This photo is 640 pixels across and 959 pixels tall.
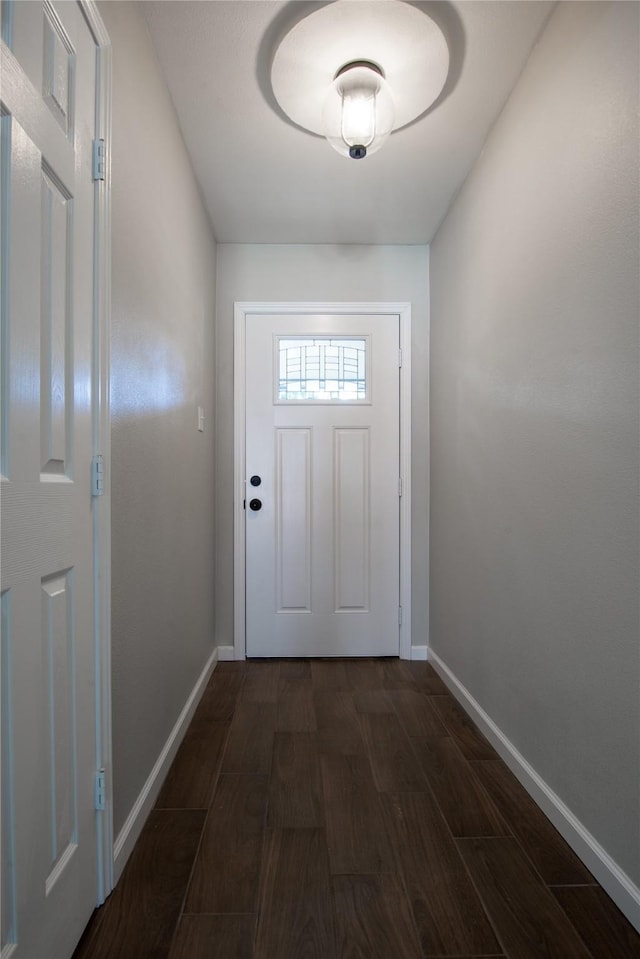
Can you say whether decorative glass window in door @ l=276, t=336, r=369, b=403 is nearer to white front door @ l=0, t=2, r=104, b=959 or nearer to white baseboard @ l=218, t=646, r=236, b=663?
white baseboard @ l=218, t=646, r=236, b=663

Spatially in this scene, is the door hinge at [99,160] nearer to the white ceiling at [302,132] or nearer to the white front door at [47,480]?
the white front door at [47,480]

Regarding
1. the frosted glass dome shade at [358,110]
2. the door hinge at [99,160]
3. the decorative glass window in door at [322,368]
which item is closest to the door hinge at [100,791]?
the door hinge at [99,160]

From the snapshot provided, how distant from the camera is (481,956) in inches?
42.8

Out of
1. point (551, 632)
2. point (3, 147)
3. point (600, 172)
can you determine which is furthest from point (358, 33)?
point (551, 632)

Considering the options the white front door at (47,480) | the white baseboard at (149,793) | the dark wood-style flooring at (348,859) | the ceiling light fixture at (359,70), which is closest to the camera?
the white front door at (47,480)

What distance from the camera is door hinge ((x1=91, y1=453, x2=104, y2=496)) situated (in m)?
1.20

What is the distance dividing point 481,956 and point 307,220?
9.46ft

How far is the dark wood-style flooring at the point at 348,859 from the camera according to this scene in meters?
1.13

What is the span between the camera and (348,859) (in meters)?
1.37

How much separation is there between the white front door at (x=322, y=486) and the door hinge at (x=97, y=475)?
5.75 feet

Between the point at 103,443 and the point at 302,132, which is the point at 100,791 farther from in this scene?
the point at 302,132

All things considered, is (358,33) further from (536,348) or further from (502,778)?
(502,778)

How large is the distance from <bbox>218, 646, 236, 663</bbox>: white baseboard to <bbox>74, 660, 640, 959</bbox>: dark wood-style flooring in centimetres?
79

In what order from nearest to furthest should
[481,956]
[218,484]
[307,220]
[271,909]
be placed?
[481,956] < [271,909] < [307,220] < [218,484]
